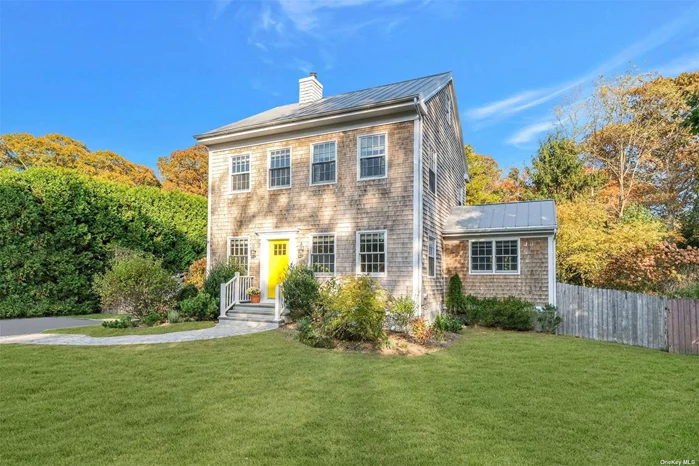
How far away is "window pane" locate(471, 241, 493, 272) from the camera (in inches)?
525

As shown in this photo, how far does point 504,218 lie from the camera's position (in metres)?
13.6

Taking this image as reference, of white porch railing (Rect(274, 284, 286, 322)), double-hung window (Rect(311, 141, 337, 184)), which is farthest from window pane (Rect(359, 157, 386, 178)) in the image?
white porch railing (Rect(274, 284, 286, 322))

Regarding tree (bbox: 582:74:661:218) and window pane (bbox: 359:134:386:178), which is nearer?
window pane (bbox: 359:134:386:178)

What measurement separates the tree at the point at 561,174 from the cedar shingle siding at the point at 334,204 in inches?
603

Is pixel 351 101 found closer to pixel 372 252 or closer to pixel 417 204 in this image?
pixel 417 204

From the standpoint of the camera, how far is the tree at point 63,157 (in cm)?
2630

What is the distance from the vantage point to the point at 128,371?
6426 mm

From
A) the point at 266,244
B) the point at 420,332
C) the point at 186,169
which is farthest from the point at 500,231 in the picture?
the point at 186,169

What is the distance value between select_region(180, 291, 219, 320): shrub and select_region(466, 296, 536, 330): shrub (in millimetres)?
8398

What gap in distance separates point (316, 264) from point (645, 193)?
2374cm

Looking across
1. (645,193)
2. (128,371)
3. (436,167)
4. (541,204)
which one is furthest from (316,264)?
(645,193)

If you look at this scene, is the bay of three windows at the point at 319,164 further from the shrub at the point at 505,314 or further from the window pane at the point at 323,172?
the shrub at the point at 505,314

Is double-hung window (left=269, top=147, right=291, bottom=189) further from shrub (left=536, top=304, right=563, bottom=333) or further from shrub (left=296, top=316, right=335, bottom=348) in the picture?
shrub (left=536, top=304, right=563, bottom=333)

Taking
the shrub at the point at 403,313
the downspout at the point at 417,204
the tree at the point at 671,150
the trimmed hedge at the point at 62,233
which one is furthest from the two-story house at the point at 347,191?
the tree at the point at 671,150
